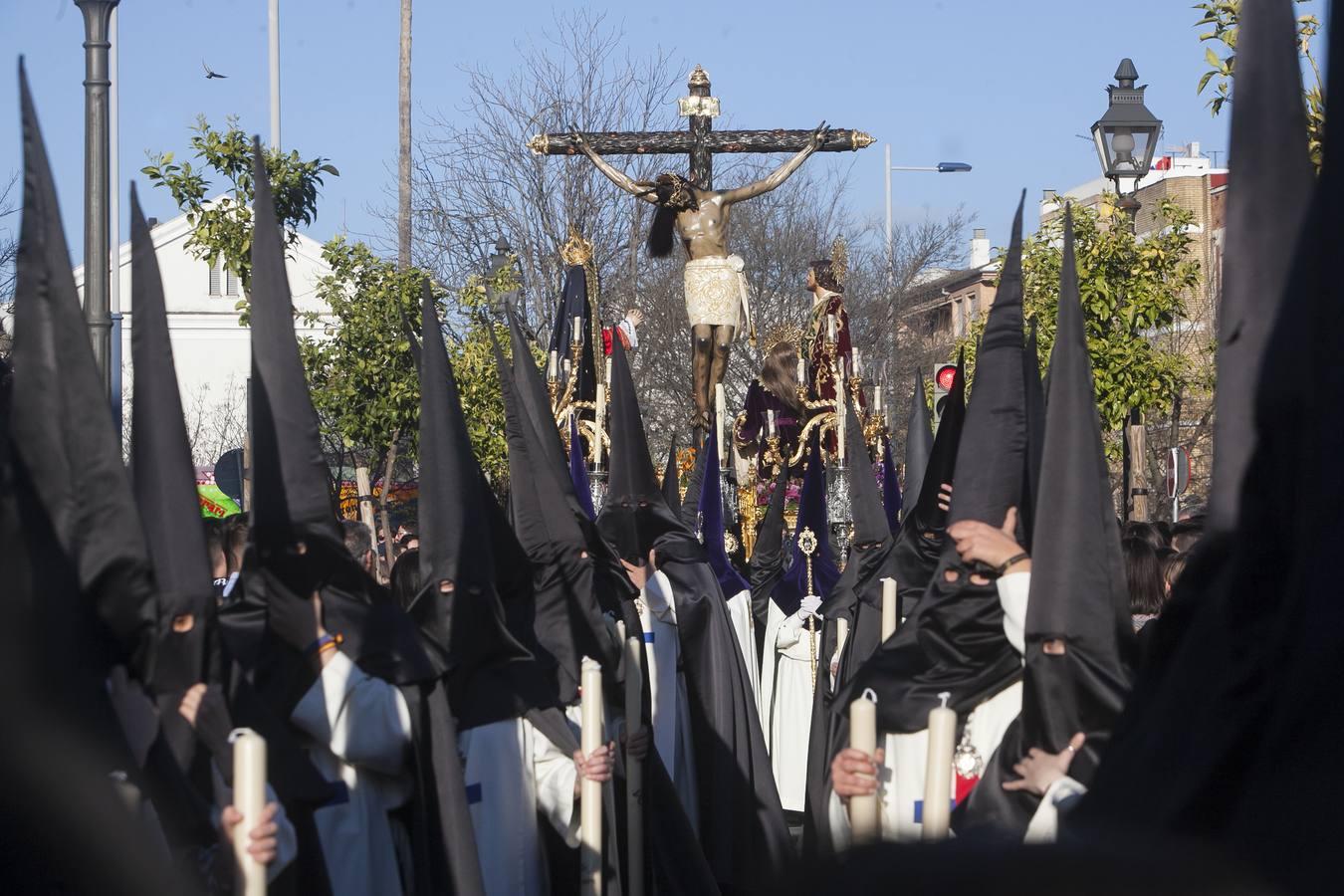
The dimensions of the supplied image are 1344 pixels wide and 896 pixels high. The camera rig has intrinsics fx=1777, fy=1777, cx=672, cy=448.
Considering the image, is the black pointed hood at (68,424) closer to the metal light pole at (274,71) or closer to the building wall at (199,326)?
the metal light pole at (274,71)

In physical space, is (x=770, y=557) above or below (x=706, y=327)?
below

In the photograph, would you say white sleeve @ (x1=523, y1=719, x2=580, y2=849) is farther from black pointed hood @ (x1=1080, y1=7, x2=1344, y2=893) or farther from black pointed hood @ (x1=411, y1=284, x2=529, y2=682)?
black pointed hood @ (x1=1080, y1=7, x2=1344, y2=893)

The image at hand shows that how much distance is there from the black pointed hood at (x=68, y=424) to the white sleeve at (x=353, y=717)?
1.33 m

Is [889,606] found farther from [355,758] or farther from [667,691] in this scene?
[667,691]

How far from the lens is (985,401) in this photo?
15.8 feet

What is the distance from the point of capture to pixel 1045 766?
4.00 m

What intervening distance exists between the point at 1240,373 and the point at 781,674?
968 cm

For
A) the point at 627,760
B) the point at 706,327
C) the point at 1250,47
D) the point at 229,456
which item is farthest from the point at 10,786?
the point at 706,327

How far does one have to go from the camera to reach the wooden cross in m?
14.0

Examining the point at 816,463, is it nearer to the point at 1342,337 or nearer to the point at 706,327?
the point at 706,327

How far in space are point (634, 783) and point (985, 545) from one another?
2.41m

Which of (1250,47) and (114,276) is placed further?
(114,276)

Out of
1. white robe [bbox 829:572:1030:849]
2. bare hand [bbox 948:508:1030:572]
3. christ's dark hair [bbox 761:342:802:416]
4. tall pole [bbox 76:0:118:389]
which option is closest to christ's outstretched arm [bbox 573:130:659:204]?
christ's dark hair [bbox 761:342:802:416]

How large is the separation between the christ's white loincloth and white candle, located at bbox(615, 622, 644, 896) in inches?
297
